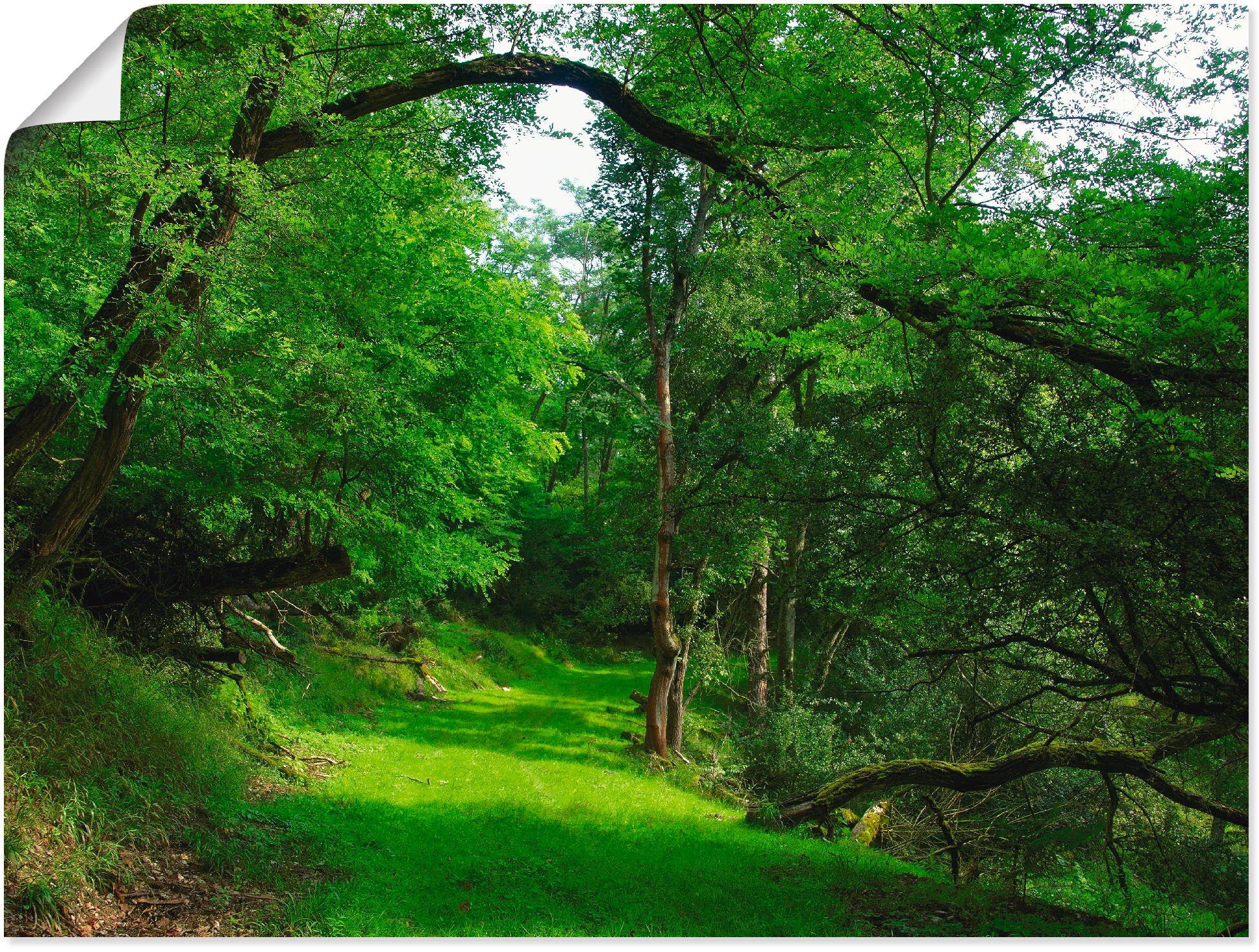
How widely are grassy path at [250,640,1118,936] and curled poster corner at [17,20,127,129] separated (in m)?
3.36

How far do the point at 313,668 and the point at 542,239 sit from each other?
8.02 m

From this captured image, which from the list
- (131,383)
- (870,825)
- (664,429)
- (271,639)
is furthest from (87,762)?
(664,429)

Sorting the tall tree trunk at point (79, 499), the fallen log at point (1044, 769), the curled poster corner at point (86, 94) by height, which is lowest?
the fallen log at point (1044, 769)

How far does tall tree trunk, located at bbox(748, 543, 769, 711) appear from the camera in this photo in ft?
34.7

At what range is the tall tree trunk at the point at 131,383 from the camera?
3.66m

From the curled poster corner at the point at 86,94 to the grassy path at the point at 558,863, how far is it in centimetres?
336

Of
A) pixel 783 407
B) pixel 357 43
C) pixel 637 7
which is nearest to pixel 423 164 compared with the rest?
pixel 357 43

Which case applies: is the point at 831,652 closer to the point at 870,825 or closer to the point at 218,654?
the point at 870,825

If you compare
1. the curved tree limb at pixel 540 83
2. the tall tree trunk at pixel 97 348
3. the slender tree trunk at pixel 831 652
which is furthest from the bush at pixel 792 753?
the tall tree trunk at pixel 97 348

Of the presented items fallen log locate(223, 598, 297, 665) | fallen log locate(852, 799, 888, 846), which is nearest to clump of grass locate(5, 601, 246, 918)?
fallen log locate(223, 598, 297, 665)

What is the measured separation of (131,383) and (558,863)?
368 cm

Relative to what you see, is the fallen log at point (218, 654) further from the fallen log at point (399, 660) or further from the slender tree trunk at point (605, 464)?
the slender tree trunk at point (605, 464)

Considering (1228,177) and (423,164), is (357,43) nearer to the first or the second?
(423,164)

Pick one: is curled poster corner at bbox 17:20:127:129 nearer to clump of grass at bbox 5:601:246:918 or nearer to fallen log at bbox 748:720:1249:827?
clump of grass at bbox 5:601:246:918
